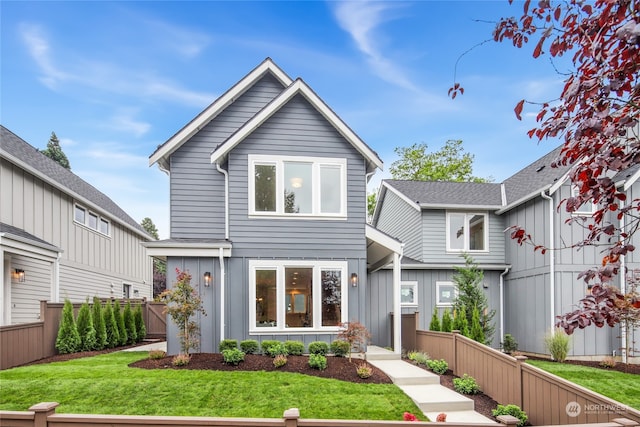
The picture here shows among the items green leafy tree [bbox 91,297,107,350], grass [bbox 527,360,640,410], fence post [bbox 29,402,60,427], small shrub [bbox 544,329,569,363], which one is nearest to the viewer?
fence post [bbox 29,402,60,427]

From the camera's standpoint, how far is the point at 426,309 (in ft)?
49.4

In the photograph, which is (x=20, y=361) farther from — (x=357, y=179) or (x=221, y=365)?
(x=357, y=179)

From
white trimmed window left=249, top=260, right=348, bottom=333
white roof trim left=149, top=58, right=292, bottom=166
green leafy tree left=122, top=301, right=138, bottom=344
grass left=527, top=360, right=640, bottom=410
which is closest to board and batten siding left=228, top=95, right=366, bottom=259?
white trimmed window left=249, top=260, right=348, bottom=333

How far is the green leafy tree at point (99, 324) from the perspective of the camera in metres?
11.8

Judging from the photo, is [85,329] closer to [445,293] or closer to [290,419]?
[290,419]

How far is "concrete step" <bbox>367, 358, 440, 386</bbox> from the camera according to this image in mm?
8373

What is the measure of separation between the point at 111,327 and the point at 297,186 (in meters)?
6.89

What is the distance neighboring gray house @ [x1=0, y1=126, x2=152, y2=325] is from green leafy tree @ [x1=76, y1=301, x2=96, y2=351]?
1.61 meters

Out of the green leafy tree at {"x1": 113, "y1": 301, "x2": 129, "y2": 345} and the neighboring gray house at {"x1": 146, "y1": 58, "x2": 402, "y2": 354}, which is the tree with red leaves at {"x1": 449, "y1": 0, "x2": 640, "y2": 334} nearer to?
the neighboring gray house at {"x1": 146, "y1": 58, "x2": 402, "y2": 354}

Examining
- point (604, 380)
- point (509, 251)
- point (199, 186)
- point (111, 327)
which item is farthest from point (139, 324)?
point (604, 380)

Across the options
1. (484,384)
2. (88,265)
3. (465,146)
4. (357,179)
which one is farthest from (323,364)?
(465,146)

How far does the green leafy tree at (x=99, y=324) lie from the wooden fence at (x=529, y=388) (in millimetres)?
8963

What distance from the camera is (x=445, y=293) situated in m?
15.3

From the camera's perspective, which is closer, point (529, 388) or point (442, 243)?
point (529, 388)
